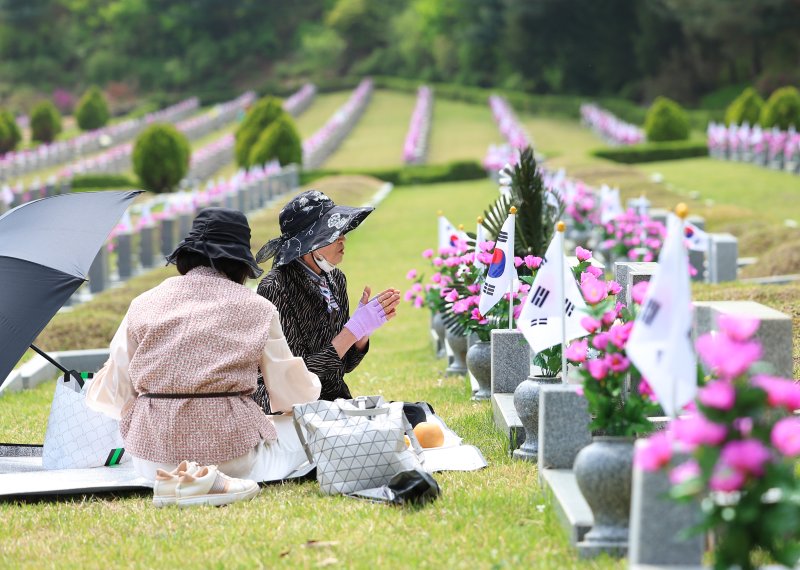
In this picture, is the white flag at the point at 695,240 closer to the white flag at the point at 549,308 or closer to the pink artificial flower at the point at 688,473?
the white flag at the point at 549,308

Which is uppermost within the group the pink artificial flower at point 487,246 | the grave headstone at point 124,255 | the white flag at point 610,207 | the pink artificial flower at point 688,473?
the pink artificial flower at point 688,473

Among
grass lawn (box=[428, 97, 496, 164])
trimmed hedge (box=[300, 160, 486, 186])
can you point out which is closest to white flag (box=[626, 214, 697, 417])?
trimmed hedge (box=[300, 160, 486, 186])

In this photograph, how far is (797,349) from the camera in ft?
21.5

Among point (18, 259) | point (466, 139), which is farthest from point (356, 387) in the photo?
point (466, 139)

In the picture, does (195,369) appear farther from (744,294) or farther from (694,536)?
(744,294)

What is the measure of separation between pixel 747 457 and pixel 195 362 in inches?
96.1

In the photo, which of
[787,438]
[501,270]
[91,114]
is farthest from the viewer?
[91,114]

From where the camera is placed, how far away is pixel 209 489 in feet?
14.9

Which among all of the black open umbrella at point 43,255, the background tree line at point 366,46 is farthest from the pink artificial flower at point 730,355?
the background tree line at point 366,46

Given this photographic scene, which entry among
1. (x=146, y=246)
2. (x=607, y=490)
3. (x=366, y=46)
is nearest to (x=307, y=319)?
(x=607, y=490)

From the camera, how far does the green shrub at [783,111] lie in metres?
28.3

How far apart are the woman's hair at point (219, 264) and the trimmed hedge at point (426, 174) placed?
26468mm

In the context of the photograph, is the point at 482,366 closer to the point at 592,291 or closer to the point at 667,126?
the point at 592,291

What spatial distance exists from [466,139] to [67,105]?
35.5 m
